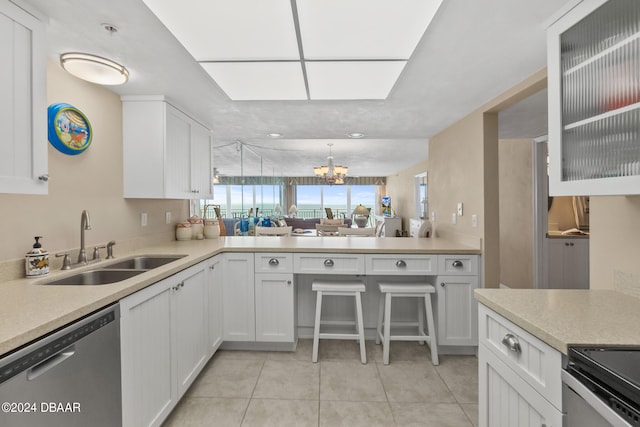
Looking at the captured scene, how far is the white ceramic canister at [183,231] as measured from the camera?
3029mm

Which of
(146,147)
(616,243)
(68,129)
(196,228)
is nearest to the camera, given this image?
(616,243)

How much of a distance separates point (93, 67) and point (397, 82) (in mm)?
1765

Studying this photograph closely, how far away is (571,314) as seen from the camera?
107 centimetres

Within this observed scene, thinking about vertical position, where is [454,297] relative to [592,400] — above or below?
below

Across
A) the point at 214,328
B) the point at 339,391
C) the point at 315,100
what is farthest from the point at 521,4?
the point at 214,328

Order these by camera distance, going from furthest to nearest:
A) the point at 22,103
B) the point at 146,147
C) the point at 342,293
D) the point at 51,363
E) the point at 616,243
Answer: the point at 342,293 → the point at 146,147 → the point at 616,243 → the point at 22,103 → the point at 51,363

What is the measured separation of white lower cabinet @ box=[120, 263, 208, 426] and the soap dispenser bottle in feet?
1.98

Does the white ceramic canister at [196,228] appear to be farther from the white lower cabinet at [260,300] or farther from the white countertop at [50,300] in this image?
the white countertop at [50,300]

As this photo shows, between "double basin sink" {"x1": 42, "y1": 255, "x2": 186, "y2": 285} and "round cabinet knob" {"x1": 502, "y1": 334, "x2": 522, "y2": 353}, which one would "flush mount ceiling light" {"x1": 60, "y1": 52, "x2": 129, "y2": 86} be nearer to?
"double basin sink" {"x1": 42, "y1": 255, "x2": 186, "y2": 285}

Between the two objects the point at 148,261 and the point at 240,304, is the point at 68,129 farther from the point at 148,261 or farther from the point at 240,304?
the point at 240,304

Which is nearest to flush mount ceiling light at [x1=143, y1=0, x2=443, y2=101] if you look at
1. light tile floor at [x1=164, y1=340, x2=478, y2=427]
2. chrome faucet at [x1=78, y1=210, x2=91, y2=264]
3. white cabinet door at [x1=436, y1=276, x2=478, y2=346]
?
chrome faucet at [x1=78, y1=210, x2=91, y2=264]

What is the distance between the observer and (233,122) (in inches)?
118

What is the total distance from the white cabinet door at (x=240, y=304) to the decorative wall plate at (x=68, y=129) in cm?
126

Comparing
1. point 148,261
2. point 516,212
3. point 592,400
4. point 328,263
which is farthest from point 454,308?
point 148,261
